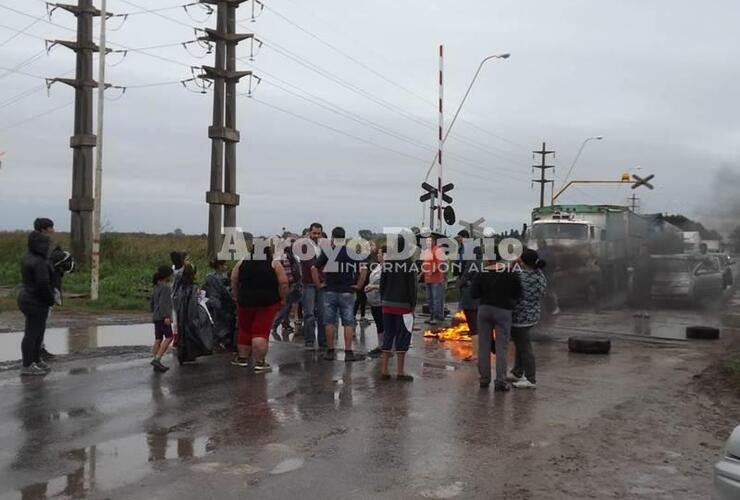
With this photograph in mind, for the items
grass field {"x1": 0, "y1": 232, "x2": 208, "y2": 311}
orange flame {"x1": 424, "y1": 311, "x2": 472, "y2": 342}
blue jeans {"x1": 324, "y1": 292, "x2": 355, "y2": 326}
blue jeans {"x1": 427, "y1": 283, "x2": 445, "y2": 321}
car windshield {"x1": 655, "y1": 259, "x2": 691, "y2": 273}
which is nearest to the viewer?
blue jeans {"x1": 324, "y1": 292, "x2": 355, "y2": 326}

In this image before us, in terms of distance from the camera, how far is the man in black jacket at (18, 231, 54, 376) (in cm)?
955

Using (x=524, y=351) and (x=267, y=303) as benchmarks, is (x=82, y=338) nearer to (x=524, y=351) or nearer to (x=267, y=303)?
(x=267, y=303)

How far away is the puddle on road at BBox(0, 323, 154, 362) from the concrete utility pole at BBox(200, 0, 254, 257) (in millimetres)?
8745

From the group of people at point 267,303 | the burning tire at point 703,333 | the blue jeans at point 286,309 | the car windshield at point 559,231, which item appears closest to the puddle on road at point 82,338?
the group of people at point 267,303

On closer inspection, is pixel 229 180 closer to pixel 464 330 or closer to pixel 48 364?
pixel 464 330

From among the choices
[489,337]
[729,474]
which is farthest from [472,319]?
[729,474]

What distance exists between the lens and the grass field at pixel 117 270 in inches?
734

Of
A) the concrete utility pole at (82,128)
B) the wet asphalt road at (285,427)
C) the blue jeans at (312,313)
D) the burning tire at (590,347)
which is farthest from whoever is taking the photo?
the concrete utility pole at (82,128)

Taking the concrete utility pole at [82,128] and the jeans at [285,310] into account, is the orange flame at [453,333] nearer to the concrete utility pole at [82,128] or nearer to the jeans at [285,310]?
the jeans at [285,310]

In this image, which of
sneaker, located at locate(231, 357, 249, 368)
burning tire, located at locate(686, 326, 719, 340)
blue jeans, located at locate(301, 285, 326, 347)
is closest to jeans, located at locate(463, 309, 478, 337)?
blue jeans, located at locate(301, 285, 326, 347)

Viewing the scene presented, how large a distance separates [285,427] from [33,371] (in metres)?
4.00

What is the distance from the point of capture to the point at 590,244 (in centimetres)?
2241

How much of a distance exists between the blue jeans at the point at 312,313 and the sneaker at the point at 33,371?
4028 mm

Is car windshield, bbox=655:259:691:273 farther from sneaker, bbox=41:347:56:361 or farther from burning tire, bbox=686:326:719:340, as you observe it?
sneaker, bbox=41:347:56:361
